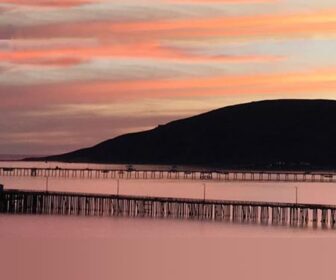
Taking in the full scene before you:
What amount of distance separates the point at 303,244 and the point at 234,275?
17205 millimetres

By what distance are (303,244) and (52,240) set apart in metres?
19.4

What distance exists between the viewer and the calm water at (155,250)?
5900cm

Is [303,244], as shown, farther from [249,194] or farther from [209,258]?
[249,194]

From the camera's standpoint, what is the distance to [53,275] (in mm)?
58750

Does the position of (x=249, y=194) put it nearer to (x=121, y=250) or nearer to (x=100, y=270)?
(x=121, y=250)

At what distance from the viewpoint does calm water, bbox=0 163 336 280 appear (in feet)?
194

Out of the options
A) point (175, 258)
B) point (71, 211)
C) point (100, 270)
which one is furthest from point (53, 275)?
point (71, 211)

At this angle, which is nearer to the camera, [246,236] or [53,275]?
[53,275]

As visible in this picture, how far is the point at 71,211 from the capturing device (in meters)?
98.6

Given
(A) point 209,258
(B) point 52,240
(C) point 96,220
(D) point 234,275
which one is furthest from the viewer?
(C) point 96,220

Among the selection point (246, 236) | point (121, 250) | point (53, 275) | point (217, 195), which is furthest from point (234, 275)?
point (217, 195)

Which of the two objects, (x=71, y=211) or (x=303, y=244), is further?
(x=71, y=211)

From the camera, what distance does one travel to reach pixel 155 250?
71625mm

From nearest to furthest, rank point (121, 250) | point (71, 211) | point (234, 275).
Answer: point (234, 275) → point (121, 250) → point (71, 211)
